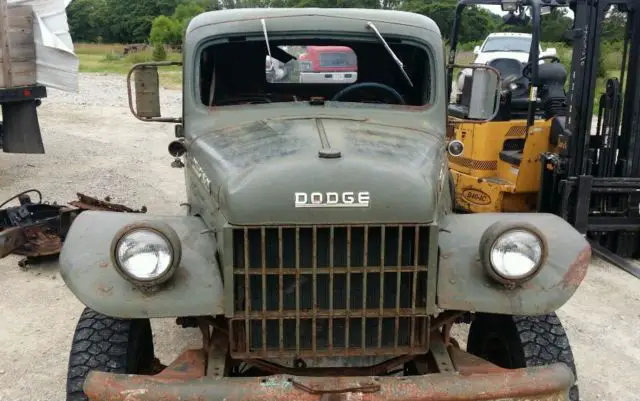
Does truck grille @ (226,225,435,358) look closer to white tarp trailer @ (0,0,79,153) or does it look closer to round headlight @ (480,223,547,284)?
round headlight @ (480,223,547,284)

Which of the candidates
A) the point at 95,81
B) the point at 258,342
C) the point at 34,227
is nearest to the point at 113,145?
the point at 34,227

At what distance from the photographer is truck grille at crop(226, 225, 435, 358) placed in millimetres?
2768

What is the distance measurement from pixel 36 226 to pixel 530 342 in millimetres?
4544

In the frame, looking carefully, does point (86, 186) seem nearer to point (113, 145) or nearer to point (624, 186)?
point (113, 145)

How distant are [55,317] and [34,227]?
4.27 ft

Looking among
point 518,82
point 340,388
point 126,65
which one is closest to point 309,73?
point 340,388

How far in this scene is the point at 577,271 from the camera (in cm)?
307

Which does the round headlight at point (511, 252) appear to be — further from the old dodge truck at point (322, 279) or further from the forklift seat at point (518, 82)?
the forklift seat at point (518, 82)

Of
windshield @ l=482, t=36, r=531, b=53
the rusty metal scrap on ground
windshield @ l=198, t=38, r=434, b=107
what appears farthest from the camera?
windshield @ l=482, t=36, r=531, b=53

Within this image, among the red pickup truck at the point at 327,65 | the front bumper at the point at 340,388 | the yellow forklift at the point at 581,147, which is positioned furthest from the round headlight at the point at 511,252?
the yellow forklift at the point at 581,147

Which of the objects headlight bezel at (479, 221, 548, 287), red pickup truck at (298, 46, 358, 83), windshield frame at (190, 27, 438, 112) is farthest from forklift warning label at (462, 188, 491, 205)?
headlight bezel at (479, 221, 548, 287)

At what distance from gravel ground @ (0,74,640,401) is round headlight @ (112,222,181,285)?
5.60ft

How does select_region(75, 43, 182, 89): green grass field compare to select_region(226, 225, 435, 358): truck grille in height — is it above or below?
below

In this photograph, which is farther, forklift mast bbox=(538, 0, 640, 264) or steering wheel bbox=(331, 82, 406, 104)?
forklift mast bbox=(538, 0, 640, 264)
